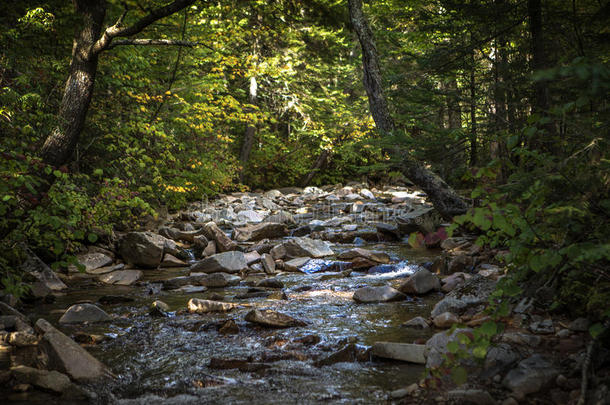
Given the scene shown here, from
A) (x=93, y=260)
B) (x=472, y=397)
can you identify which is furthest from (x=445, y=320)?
(x=93, y=260)

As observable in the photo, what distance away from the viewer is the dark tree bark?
554 centimetres

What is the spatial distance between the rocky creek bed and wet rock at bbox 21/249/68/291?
0.11ft

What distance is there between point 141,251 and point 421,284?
5570 mm

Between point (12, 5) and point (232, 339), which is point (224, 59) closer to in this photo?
point (12, 5)

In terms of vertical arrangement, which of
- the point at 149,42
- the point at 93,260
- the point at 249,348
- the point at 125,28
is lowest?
the point at 249,348

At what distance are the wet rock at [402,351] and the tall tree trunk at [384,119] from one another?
5.59 metres

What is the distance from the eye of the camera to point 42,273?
6820mm

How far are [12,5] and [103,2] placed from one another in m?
1.99

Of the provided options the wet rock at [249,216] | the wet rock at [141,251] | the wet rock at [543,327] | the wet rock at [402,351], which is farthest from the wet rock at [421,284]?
the wet rock at [249,216]

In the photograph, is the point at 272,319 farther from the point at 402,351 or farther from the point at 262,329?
the point at 402,351

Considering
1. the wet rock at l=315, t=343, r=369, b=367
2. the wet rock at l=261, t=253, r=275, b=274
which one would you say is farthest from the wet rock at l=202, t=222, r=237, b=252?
the wet rock at l=315, t=343, r=369, b=367

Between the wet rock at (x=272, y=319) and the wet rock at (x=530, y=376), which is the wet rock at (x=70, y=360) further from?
the wet rock at (x=530, y=376)

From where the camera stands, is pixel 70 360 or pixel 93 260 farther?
pixel 93 260

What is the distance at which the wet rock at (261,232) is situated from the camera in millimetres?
11133
